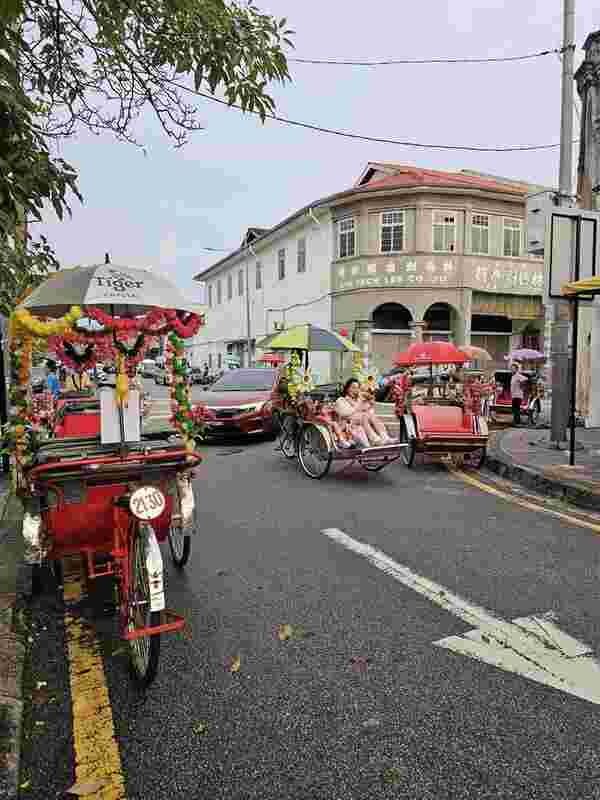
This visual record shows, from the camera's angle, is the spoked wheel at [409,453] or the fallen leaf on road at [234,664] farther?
the spoked wheel at [409,453]

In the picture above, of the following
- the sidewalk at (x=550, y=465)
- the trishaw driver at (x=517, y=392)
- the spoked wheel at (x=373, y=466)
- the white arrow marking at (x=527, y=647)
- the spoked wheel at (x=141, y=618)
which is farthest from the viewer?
the trishaw driver at (x=517, y=392)

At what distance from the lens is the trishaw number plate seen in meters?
3.30

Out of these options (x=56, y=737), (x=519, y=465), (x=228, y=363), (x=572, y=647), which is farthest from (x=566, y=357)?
(x=228, y=363)

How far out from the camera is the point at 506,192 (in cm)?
2662

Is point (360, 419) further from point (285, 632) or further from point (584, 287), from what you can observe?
point (285, 632)

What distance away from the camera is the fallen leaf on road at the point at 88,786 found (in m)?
2.37

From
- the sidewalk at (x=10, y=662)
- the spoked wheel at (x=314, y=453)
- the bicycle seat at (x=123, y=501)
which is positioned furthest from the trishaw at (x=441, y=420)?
the bicycle seat at (x=123, y=501)

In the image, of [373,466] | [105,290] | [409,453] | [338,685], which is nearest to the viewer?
[338,685]

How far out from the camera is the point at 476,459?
9680 millimetres

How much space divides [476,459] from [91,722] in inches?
310

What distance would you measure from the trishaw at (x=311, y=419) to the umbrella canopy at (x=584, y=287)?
301cm

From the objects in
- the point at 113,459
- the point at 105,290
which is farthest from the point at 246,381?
the point at 113,459

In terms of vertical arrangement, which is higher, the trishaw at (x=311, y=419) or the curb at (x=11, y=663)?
the trishaw at (x=311, y=419)

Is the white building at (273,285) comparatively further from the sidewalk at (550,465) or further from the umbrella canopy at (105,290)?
the umbrella canopy at (105,290)
